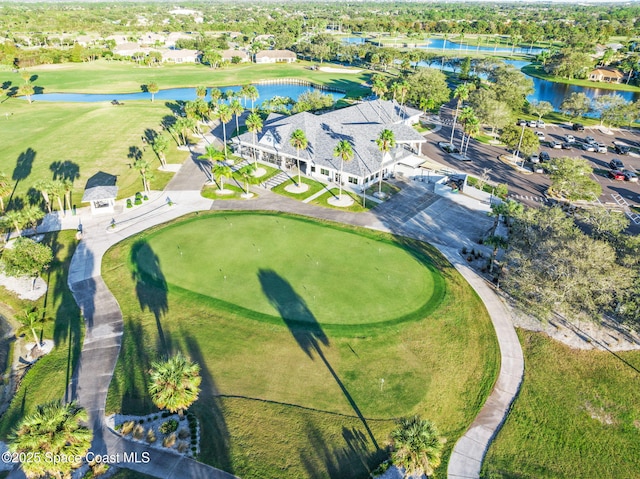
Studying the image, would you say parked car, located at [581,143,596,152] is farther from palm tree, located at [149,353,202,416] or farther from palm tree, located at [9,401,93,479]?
palm tree, located at [9,401,93,479]

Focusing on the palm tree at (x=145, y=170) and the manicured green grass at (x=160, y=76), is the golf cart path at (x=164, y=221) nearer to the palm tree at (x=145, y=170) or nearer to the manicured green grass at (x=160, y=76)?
the palm tree at (x=145, y=170)

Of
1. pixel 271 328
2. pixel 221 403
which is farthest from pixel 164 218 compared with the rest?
pixel 221 403

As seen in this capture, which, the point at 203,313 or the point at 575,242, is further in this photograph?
the point at 203,313

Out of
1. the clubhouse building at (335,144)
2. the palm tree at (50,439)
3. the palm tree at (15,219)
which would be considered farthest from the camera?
the clubhouse building at (335,144)

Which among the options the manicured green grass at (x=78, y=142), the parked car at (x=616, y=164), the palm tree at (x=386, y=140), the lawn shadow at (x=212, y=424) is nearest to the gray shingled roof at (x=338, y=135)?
the palm tree at (x=386, y=140)

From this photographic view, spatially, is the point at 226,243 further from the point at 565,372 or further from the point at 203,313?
the point at 565,372
